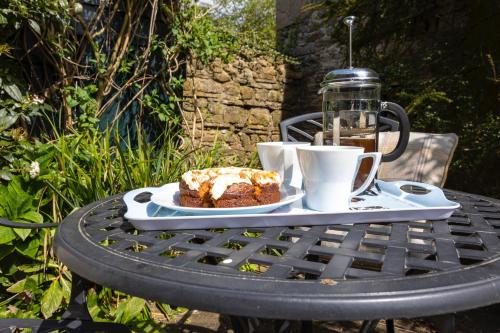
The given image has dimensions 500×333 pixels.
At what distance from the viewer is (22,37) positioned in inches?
96.0

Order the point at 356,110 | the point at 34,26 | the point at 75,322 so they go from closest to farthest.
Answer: the point at 75,322 → the point at 356,110 → the point at 34,26

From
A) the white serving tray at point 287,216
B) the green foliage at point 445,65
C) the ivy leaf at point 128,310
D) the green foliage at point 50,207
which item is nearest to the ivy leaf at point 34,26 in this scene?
the green foliage at point 50,207

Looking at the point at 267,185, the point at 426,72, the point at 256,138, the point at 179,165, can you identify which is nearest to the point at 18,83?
the point at 179,165

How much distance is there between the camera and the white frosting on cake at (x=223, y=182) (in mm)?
706

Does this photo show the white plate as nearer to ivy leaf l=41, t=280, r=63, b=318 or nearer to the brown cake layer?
the brown cake layer

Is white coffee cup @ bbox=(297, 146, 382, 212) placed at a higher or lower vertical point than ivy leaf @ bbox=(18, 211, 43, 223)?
higher

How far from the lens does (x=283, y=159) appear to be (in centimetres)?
89

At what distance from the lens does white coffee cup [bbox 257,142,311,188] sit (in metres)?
0.87

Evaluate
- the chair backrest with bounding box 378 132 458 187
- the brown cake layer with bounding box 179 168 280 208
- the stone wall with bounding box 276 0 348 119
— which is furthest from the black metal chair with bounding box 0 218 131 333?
the stone wall with bounding box 276 0 348 119

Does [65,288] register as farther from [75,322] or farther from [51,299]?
[75,322]

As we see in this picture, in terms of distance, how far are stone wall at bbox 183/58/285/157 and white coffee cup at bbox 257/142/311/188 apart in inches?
105

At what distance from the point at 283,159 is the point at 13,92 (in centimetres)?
199

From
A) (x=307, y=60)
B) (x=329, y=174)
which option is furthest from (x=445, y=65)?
(x=329, y=174)

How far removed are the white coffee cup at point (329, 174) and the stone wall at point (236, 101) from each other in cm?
291
